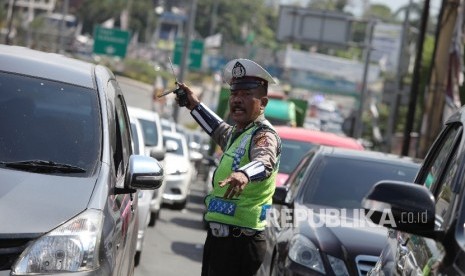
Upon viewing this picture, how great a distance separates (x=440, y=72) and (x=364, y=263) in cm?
1659

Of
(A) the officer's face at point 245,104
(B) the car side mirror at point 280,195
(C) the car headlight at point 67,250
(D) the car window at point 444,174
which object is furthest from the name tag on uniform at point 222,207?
(B) the car side mirror at point 280,195

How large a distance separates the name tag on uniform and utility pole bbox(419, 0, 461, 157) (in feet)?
58.5

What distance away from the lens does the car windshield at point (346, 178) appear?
9914 millimetres

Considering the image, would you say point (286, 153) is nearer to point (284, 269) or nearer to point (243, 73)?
point (284, 269)

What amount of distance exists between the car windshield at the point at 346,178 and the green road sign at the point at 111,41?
55.0 metres

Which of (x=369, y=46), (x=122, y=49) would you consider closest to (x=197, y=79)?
(x=122, y=49)

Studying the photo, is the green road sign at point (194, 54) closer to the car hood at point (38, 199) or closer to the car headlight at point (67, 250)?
the car hood at point (38, 199)

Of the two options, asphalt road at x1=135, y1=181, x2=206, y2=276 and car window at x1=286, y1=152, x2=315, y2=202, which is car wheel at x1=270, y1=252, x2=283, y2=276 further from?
asphalt road at x1=135, y1=181, x2=206, y2=276

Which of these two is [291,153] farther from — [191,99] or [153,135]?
[191,99]

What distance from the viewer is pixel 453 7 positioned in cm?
2445

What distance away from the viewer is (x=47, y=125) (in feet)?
22.3

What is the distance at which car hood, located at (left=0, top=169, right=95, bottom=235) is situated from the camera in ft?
18.6

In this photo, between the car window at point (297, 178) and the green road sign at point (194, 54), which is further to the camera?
the green road sign at point (194, 54)

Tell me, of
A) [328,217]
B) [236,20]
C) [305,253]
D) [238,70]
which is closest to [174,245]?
[328,217]
